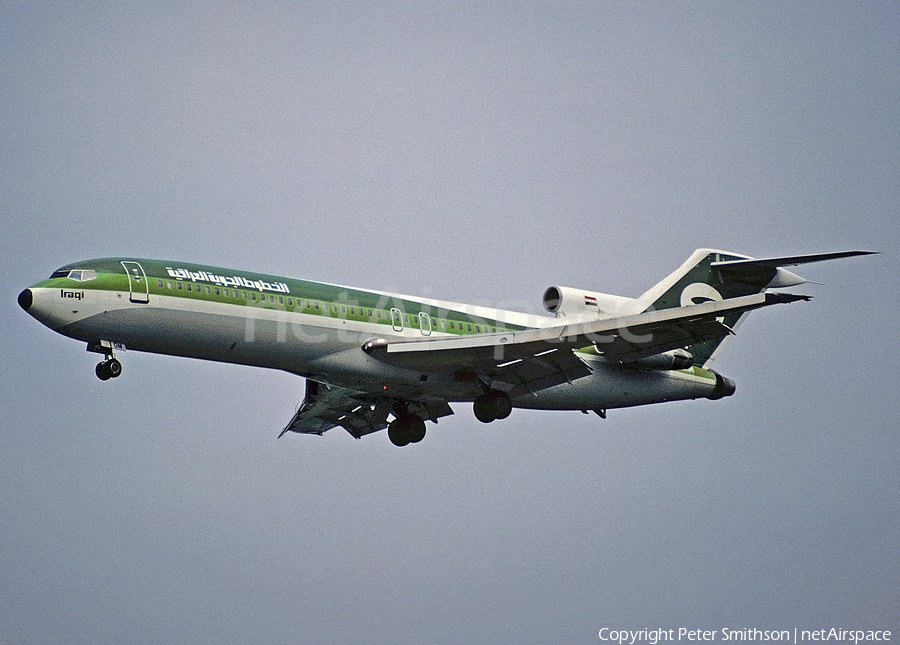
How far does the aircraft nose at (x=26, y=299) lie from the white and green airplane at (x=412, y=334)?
0.09ft

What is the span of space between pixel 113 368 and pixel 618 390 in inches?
531

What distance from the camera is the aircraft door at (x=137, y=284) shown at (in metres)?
27.2

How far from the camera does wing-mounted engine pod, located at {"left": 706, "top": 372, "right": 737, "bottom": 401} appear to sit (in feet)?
113

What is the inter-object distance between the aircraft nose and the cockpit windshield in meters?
0.68

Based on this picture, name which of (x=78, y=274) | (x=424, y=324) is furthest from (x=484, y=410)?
(x=78, y=274)

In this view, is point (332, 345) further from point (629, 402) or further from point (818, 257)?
point (818, 257)

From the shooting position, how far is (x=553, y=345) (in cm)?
3019

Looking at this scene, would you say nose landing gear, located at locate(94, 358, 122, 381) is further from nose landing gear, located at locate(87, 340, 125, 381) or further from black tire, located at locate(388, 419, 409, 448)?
black tire, located at locate(388, 419, 409, 448)

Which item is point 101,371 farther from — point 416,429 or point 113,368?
point 416,429

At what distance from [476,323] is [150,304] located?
8.99m

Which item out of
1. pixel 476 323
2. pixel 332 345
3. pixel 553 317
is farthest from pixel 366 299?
pixel 553 317

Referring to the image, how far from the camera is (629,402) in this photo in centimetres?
3369

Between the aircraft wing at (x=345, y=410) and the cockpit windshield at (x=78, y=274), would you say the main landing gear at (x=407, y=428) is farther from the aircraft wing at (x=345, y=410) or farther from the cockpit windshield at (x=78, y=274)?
the cockpit windshield at (x=78, y=274)

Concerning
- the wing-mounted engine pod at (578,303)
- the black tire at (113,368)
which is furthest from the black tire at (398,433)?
the black tire at (113,368)
